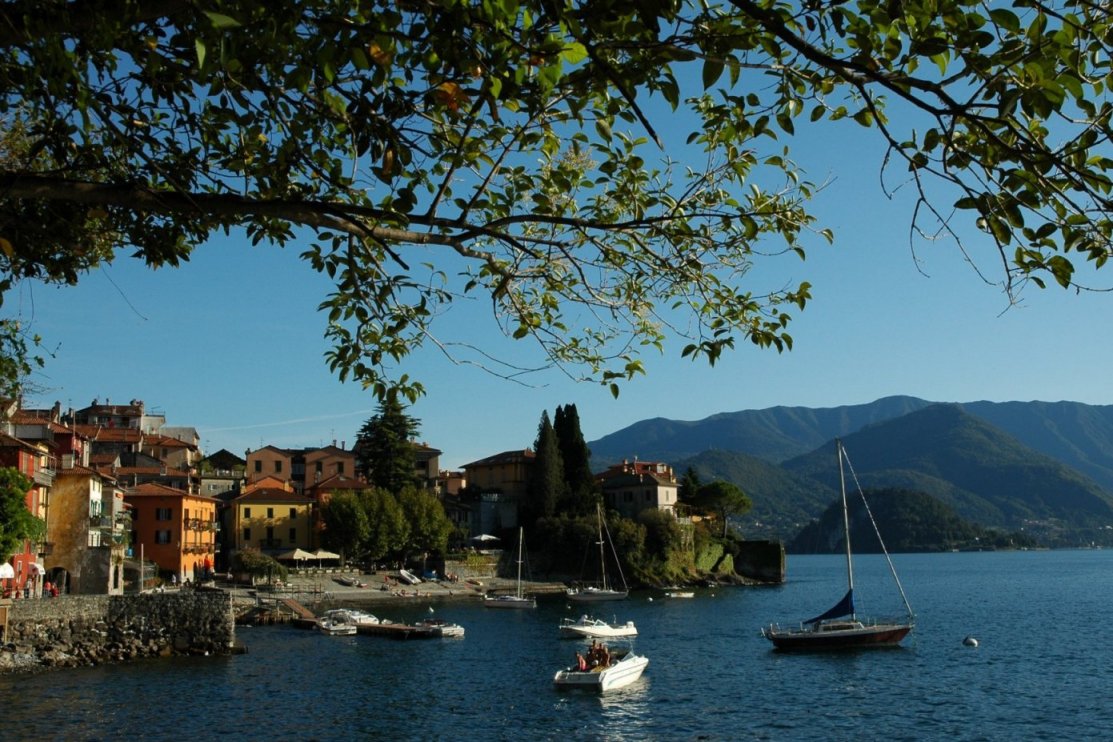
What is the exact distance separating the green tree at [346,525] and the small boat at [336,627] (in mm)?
24932

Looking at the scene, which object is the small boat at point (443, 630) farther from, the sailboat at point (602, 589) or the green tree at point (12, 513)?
the sailboat at point (602, 589)

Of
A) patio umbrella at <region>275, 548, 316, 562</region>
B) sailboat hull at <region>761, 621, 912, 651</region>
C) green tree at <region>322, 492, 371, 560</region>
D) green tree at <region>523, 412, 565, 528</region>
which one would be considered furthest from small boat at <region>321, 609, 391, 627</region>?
green tree at <region>523, 412, 565, 528</region>

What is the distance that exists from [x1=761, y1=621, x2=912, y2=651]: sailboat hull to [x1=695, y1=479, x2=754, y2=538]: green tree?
61.0 meters

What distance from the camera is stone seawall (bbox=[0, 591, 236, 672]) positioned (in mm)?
36125

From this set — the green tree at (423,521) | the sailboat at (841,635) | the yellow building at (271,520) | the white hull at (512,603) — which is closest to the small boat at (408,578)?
the green tree at (423,521)

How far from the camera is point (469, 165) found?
698 centimetres

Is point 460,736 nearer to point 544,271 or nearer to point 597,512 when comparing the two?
point 544,271

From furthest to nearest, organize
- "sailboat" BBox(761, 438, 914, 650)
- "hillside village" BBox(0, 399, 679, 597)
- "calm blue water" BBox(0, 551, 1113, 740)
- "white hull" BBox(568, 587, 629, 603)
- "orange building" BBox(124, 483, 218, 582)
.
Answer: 1. "white hull" BBox(568, 587, 629, 603)
2. "orange building" BBox(124, 483, 218, 582)
3. "hillside village" BBox(0, 399, 679, 597)
4. "sailboat" BBox(761, 438, 914, 650)
5. "calm blue water" BBox(0, 551, 1113, 740)

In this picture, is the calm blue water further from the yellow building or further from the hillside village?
the yellow building

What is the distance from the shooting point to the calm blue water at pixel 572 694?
26.6 m

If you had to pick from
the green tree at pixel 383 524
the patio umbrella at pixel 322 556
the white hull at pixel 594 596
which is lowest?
the white hull at pixel 594 596

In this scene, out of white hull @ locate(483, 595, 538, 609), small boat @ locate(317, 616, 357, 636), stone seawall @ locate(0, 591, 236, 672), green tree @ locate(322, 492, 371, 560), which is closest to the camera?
stone seawall @ locate(0, 591, 236, 672)

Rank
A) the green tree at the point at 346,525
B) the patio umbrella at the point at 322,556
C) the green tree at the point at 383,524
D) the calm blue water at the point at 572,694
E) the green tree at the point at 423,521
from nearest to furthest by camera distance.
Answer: the calm blue water at the point at 572,694 → the patio umbrella at the point at 322,556 → the green tree at the point at 346,525 → the green tree at the point at 383,524 → the green tree at the point at 423,521

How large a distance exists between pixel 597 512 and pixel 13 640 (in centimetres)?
5919
